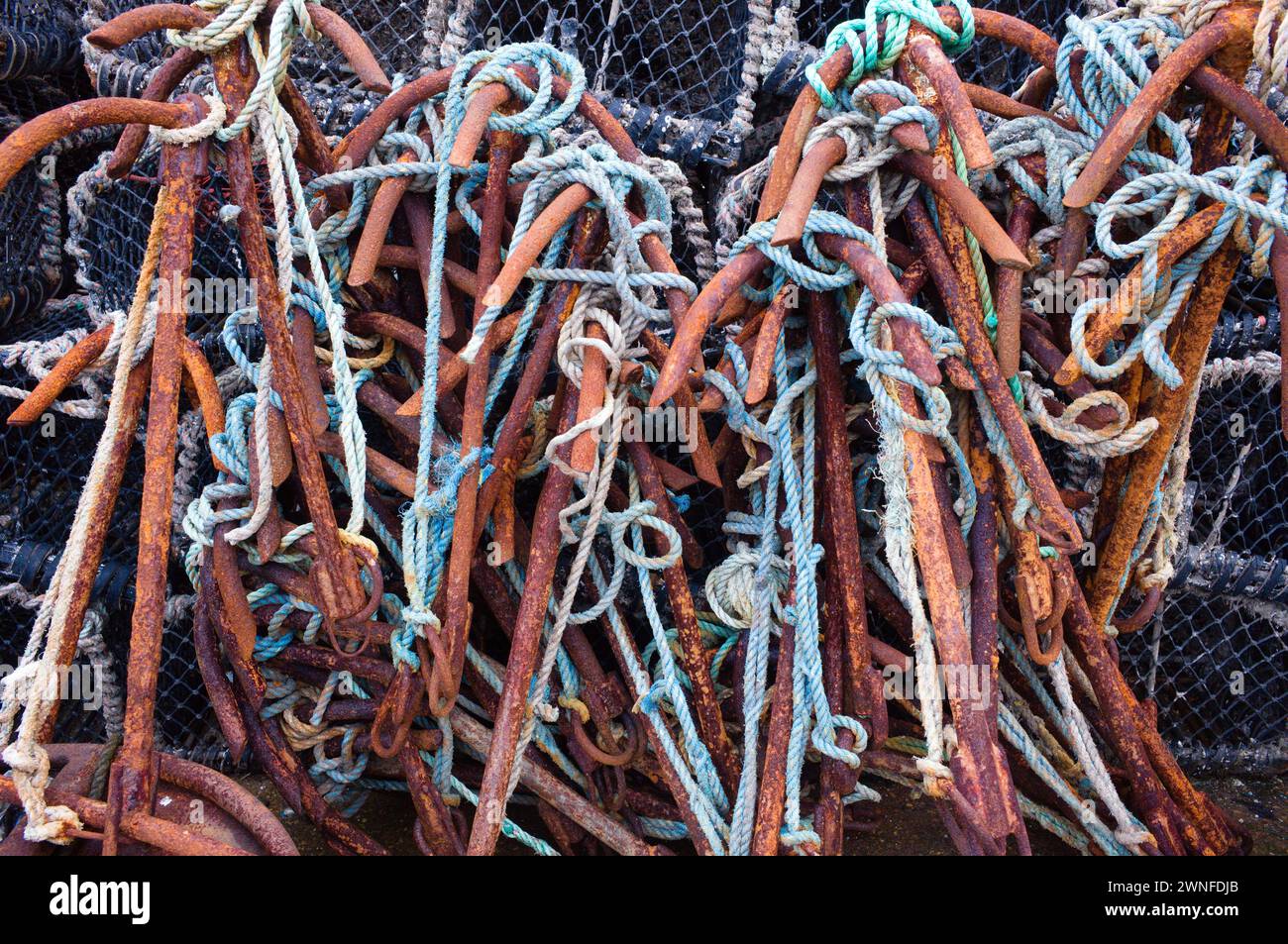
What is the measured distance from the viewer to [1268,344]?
79.1 inches

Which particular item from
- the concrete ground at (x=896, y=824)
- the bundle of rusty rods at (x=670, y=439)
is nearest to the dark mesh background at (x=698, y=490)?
the concrete ground at (x=896, y=824)

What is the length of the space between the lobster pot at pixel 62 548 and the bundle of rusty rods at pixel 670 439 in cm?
48

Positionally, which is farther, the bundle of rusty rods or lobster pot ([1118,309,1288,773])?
lobster pot ([1118,309,1288,773])

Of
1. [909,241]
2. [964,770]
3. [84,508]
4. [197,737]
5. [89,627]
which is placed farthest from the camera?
[197,737]

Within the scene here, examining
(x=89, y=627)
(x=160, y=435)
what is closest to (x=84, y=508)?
(x=160, y=435)

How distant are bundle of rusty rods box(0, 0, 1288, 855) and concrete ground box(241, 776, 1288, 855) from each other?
179 mm

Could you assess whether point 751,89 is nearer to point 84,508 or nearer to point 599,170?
point 599,170

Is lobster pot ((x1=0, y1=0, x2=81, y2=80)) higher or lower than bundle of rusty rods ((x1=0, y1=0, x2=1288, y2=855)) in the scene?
higher

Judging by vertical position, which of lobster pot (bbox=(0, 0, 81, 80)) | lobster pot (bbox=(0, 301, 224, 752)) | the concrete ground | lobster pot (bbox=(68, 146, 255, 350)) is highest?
lobster pot (bbox=(0, 0, 81, 80))

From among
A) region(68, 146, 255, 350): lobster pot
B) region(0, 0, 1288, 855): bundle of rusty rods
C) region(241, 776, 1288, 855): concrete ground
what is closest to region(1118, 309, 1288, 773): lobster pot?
region(241, 776, 1288, 855): concrete ground

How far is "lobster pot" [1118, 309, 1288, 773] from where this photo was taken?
2.03 metres

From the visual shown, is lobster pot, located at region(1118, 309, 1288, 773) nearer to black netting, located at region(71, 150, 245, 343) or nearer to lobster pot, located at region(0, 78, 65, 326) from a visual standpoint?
black netting, located at region(71, 150, 245, 343)

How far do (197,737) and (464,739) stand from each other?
0.87 meters

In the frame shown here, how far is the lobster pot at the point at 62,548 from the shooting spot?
6.49 feet
